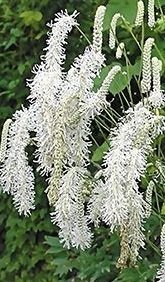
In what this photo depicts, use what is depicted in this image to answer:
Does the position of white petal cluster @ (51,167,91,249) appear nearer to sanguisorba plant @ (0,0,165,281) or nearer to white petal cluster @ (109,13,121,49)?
sanguisorba plant @ (0,0,165,281)

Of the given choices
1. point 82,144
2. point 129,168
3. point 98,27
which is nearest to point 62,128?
point 82,144

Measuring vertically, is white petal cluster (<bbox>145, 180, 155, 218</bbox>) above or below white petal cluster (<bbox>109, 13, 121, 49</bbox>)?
below

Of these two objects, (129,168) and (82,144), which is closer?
(129,168)

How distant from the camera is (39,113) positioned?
2129 mm

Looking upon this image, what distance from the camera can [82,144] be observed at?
2.13 meters

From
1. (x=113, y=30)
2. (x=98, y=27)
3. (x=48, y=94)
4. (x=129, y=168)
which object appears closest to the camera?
(x=129, y=168)

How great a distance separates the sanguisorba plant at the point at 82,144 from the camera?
78.9 inches

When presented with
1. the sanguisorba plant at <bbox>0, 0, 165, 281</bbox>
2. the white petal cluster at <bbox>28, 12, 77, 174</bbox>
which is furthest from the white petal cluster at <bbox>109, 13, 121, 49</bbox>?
the white petal cluster at <bbox>28, 12, 77, 174</bbox>

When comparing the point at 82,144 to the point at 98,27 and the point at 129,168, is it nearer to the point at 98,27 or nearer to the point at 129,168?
the point at 129,168

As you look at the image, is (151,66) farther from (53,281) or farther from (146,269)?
(53,281)

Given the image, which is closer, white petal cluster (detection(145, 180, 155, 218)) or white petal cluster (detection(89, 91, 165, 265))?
white petal cluster (detection(89, 91, 165, 265))

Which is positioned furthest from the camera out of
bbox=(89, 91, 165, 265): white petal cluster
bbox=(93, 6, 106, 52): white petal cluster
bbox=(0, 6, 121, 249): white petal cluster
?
bbox=(93, 6, 106, 52): white petal cluster

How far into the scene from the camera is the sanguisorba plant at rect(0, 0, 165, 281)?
6.57ft

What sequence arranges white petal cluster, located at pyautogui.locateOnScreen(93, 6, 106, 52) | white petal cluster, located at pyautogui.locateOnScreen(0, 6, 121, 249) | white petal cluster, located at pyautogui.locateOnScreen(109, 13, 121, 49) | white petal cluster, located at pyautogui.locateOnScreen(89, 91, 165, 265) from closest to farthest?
white petal cluster, located at pyautogui.locateOnScreen(89, 91, 165, 265) → white petal cluster, located at pyautogui.locateOnScreen(0, 6, 121, 249) → white petal cluster, located at pyautogui.locateOnScreen(93, 6, 106, 52) → white petal cluster, located at pyautogui.locateOnScreen(109, 13, 121, 49)
